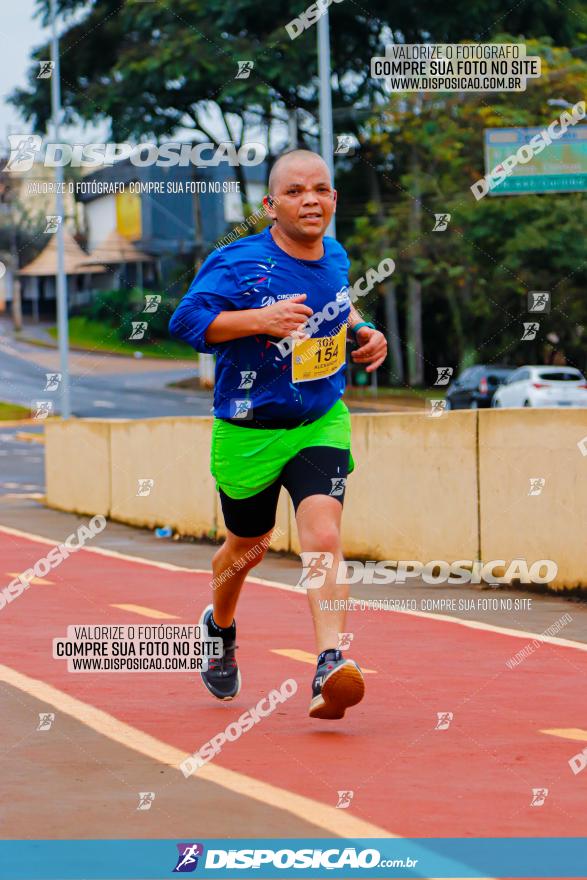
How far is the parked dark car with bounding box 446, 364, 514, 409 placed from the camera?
134ft

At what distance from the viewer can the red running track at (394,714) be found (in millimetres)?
5117

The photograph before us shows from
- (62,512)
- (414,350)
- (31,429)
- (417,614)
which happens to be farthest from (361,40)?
(417,614)

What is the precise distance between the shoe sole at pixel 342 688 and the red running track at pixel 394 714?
0.35 ft

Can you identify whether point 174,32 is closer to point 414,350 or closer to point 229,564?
point 414,350

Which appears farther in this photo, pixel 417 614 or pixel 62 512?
pixel 62 512

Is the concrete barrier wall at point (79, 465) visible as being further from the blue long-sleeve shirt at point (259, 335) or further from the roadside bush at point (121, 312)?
the roadside bush at point (121, 312)

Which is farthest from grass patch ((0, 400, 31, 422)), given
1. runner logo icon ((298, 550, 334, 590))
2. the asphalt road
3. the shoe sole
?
the shoe sole

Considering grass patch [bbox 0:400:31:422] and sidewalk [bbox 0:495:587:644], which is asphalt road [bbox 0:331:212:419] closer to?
grass patch [bbox 0:400:31:422]

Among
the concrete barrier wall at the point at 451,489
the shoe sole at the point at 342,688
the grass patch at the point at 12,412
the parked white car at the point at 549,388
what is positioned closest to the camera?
the shoe sole at the point at 342,688

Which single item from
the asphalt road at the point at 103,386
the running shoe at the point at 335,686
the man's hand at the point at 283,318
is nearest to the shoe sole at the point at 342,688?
the running shoe at the point at 335,686

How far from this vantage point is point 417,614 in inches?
400

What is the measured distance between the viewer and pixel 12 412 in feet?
184

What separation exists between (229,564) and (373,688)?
0.89m

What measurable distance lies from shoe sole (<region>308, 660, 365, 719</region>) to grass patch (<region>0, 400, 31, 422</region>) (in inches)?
1881
